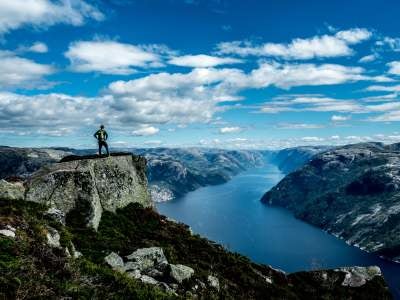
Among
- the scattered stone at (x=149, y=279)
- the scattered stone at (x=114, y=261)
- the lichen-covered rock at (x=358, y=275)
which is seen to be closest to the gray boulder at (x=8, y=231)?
the scattered stone at (x=114, y=261)

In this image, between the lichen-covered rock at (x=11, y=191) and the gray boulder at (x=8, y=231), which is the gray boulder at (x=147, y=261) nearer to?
the gray boulder at (x=8, y=231)

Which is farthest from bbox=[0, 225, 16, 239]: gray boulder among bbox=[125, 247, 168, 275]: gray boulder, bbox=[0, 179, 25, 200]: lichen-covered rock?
bbox=[0, 179, 25, 200]: lichen-covered rock

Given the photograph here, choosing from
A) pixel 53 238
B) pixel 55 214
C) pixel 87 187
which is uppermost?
pixel 87 187

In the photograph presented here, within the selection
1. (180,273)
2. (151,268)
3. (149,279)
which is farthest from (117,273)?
(180,273)

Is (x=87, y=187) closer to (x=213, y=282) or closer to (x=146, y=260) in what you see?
(x=146, y=260)

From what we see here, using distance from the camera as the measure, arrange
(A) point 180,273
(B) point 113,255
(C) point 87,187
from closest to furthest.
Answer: (B) point 113,255, (A) point 180,273, (C) point 87,187

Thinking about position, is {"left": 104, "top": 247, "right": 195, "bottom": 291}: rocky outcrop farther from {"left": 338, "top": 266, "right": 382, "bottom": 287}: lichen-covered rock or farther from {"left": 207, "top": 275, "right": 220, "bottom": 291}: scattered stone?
{"left": 338, "top": 266, "right": 382, "bottom": 287}: lichen-covered rock

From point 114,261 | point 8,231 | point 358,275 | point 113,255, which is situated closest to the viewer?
point 8,231
